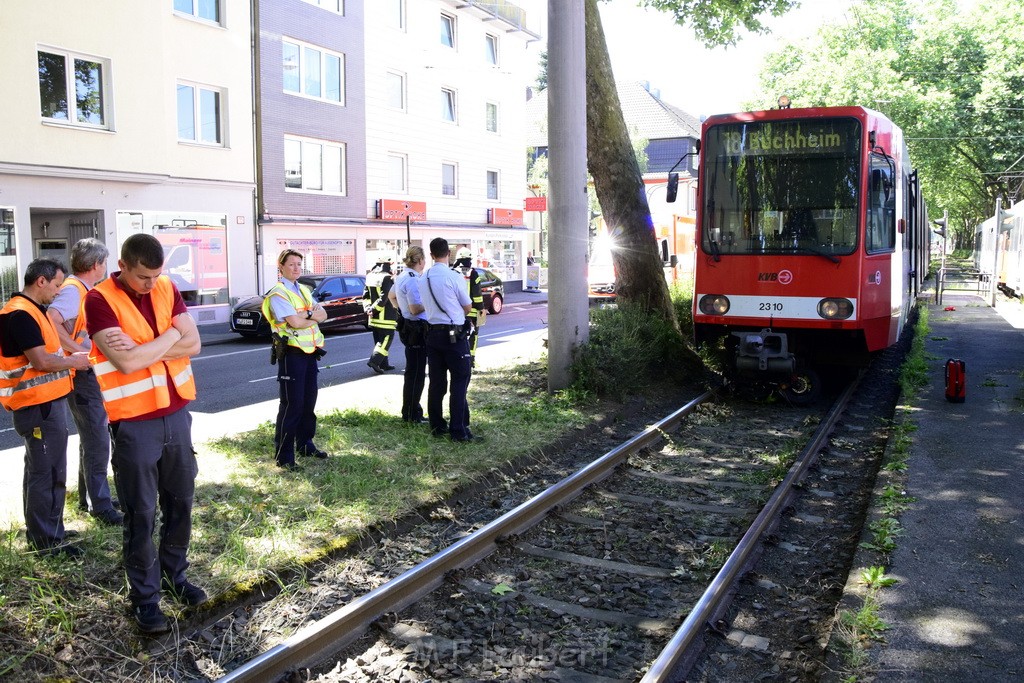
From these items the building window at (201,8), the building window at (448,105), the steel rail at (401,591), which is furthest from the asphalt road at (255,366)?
the building window at (448,105)

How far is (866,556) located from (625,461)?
2.85 meters

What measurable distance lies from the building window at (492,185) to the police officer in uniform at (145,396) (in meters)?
32.7

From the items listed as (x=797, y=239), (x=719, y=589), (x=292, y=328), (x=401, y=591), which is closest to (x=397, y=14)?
(x=797, y=239)

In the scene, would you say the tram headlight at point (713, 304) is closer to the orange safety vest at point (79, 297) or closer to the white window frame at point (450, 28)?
the orange safety vest at point (79, 297)

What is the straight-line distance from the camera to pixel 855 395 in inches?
474

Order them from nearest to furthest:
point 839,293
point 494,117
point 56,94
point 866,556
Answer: point 866,556, point 839,293, point 56,94, point 494,117

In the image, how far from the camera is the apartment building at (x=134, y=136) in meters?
18.7

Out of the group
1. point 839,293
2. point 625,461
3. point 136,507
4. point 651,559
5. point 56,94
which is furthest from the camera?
point 56,94

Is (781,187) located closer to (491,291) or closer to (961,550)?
(961,550)

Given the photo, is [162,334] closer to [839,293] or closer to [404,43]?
[839,293]

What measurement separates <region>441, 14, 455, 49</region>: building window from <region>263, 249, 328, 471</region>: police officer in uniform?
27500 millimetres

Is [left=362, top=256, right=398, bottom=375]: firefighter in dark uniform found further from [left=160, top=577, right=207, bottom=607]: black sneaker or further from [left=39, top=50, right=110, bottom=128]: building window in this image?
[left=39, top=50, right=110, bottom=128]: building window

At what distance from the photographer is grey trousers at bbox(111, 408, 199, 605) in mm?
4469

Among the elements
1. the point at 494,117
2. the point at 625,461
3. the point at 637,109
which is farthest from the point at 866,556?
the point at 637,109
